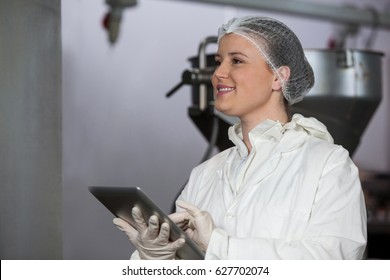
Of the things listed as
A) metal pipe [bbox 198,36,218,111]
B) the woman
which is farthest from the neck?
metal pipe [bbox 198,36,218,111]

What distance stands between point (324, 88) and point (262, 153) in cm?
83

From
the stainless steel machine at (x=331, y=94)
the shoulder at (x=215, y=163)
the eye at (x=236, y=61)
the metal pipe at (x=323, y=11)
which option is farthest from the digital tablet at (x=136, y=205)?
the metal pipe at (x=323, y=11)

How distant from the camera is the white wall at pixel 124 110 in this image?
2.55m

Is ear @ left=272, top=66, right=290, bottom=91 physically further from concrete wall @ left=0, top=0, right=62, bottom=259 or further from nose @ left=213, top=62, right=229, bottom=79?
concrete wall @ left=0, top=0, right=62, bottom=259

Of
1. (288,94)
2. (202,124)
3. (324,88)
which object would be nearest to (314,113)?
(324,88)

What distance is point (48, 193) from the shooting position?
1.66 metres

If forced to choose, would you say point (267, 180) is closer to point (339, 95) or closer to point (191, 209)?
point (191, 209)

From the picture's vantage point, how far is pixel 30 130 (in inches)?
64.5

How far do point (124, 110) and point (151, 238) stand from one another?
4.49 ft

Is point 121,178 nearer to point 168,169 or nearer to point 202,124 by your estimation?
point 168,169

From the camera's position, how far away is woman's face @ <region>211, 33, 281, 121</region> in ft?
4.49

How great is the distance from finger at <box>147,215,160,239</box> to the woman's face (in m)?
0.27

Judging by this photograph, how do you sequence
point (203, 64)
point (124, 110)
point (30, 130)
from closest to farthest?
point (30, 130), point (203, 64), point (124, 110)

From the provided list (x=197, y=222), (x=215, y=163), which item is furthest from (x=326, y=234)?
(x=215, y=163)
